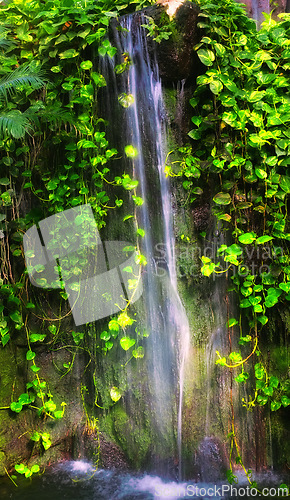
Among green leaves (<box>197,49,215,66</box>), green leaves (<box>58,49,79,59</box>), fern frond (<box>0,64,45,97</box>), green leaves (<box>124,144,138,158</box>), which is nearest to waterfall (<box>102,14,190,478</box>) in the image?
green leaves (<box>124,144,138,158</box>)

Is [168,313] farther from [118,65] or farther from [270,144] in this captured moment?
[118,65]

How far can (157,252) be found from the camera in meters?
2.65

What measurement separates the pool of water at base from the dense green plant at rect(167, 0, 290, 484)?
279 mm

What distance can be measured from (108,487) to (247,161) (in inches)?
83.5

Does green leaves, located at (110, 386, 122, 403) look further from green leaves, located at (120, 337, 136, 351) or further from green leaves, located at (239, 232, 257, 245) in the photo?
green leaves, located at (239, 232, 257, 245)

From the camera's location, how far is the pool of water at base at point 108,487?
2410mm

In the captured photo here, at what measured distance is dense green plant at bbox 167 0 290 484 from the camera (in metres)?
2.43

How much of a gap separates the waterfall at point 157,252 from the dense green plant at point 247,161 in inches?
8.5

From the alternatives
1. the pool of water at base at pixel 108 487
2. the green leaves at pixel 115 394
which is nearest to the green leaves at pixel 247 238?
the green leaves at pixel 115 394

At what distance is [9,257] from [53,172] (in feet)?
2.15

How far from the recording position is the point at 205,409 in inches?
102

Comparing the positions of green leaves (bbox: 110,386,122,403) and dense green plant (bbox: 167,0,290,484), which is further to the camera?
green leaves (bbox: 110,386,122,403)

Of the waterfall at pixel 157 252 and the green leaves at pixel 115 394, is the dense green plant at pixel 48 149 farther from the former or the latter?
the green leaves at pixel 115 394

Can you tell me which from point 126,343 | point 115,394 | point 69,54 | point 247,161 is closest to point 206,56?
point 247,161
